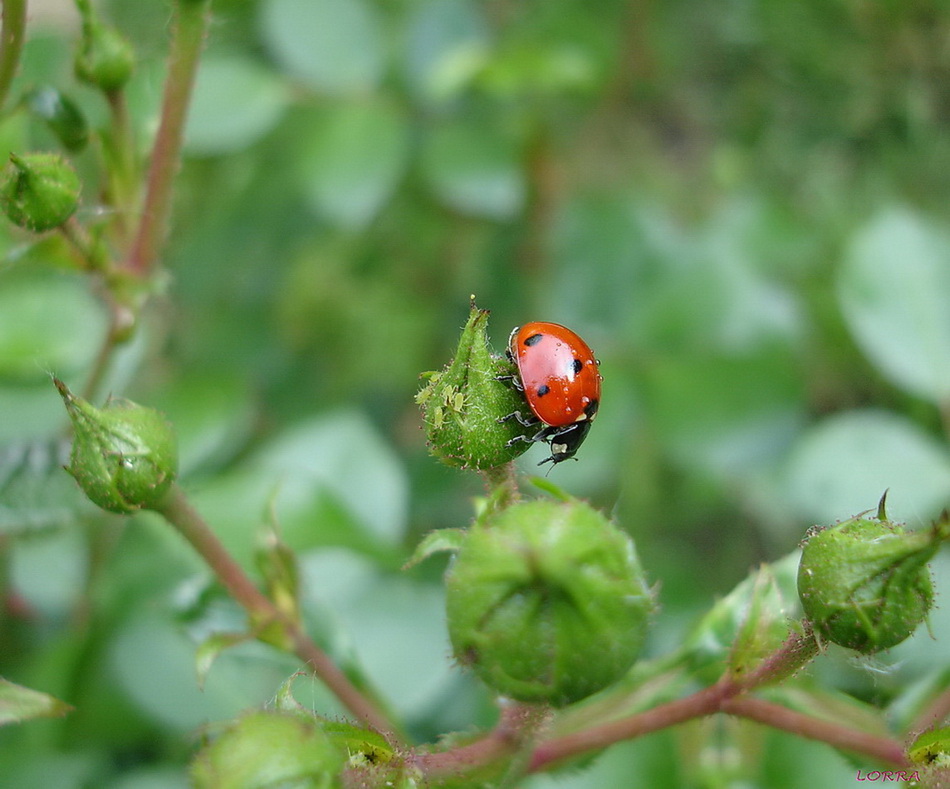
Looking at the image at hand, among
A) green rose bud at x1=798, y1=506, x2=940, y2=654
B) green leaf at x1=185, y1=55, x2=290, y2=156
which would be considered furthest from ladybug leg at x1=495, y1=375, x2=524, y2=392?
green leaf at x1=185, y1=55, x2=290, y2=156

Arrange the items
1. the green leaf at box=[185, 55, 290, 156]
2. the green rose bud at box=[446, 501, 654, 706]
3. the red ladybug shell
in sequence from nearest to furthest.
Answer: the green rose bud at box=[446, 501, 654, 706] < the red ladybug shell < the green leaf at box=[185, 55, 290, 156]

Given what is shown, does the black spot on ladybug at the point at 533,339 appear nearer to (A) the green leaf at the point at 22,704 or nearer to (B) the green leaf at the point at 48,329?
(A) the green leaf at the point at 22,704

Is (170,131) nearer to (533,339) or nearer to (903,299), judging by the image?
(533,339)

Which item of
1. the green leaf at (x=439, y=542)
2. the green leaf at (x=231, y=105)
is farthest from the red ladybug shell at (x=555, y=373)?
the green leaf at (x=231, y=105)

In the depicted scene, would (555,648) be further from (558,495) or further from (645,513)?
(645,513)

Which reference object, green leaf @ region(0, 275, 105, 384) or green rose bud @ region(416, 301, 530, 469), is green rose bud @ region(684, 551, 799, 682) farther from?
green leaf @ region(0, 275, 105, 384)

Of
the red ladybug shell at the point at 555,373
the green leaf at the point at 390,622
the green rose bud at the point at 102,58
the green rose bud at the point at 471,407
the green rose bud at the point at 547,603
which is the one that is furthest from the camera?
the green leaf at the point at 390,622

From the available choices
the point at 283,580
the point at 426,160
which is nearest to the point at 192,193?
the point at 426,160

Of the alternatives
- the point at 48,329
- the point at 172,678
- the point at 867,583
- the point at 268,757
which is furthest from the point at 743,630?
the point at 48,329
